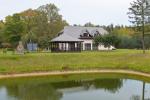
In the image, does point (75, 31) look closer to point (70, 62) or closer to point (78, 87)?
point (70, 62)

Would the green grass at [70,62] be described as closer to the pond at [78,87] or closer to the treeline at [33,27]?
the pond at [78,87]

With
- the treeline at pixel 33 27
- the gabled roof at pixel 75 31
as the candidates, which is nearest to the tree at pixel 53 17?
the treeline at pixel 33 27

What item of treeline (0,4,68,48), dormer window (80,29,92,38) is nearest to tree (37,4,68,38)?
treeline (0,4,68,48)

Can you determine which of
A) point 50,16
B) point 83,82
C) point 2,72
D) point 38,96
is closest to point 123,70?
point 83,82

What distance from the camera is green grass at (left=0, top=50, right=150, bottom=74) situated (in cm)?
3406

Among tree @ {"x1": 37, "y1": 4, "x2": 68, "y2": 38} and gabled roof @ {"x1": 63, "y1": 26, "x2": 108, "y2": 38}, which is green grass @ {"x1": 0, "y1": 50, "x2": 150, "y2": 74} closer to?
gabled roof @ {"x1": 63, "y1": 26, "x2": 108, "y2": 38}

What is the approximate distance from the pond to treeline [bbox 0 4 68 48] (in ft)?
97.1

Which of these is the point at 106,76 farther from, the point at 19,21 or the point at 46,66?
the point at 19,21

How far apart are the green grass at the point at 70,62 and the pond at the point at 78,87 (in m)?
2.56

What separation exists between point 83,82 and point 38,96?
828 cm

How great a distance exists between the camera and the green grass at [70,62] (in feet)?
112

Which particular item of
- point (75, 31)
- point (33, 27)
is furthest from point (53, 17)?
point (75, 31)

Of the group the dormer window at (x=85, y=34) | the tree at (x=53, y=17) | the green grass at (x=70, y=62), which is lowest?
the green grass at (x=70, y=62)

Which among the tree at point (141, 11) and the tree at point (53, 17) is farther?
the tree at point (53, 17)
